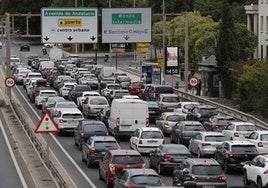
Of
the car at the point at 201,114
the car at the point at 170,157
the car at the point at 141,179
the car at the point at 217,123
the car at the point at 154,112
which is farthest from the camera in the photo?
the car at the point at 154,112

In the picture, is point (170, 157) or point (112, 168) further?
point (170, 157)

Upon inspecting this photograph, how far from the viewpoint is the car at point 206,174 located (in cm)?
2922

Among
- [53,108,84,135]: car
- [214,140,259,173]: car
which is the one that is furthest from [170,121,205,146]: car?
[214,140,259,173]: car

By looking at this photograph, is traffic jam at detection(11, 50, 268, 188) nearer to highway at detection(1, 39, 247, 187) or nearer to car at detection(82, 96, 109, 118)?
car at detection(82, 96, 109, 118)

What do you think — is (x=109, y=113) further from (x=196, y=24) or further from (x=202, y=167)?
(x=196, y=24)

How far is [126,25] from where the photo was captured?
208 ft

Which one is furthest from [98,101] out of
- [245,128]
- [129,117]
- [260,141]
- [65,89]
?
[260,141]

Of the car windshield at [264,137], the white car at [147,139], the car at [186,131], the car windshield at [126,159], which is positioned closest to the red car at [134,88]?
the car at [186,131]

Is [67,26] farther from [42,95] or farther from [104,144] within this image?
[104,144]

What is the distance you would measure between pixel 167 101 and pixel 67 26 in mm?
9865

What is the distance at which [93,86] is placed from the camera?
74.4 metres

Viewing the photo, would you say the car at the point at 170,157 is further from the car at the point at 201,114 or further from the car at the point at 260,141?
the car at the point at 201,114

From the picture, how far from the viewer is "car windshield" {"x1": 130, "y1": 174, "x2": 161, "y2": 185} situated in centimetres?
2709

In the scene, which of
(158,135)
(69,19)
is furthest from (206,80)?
(158,135)
